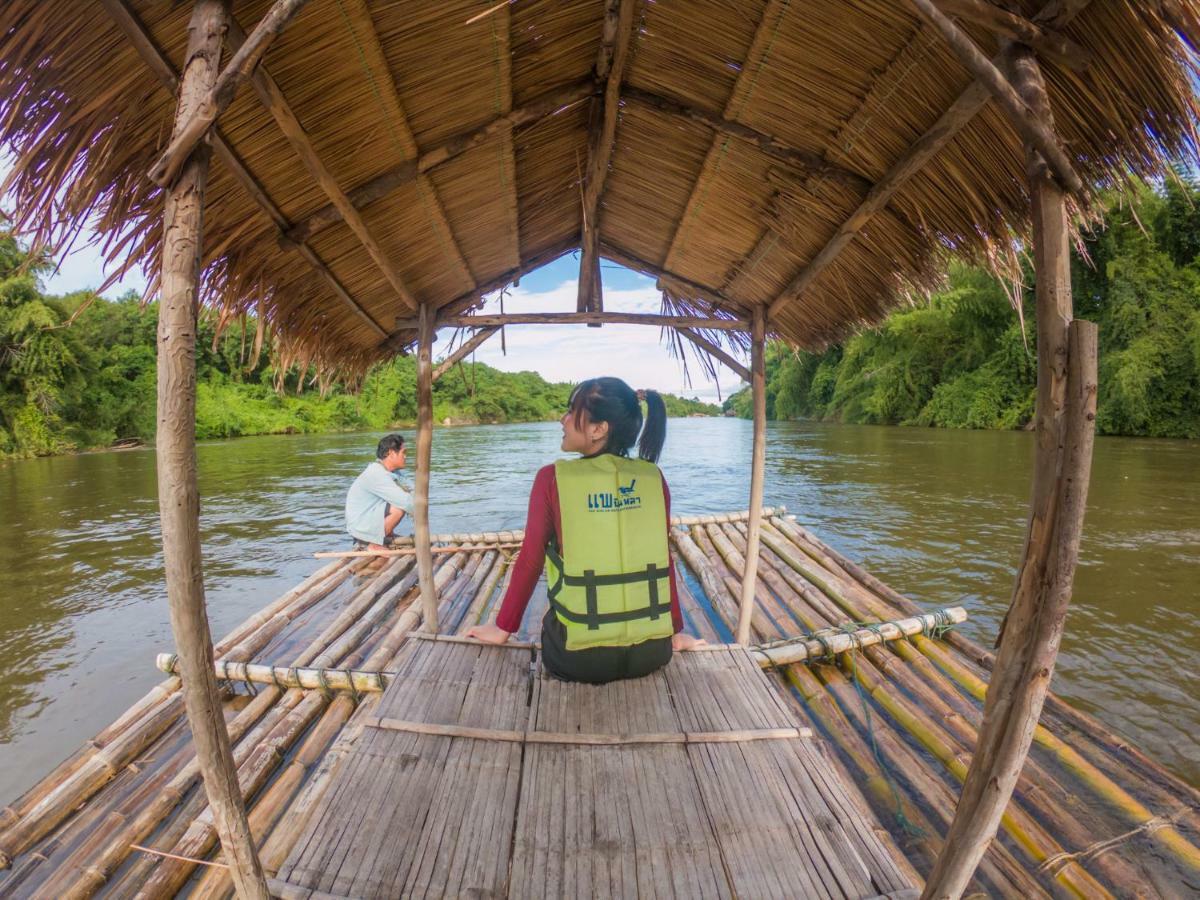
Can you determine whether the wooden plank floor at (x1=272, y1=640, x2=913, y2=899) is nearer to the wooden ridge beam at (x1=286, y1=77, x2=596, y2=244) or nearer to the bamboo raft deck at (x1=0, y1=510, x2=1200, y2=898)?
the bamboo raft deck at (x1=0, y1=510, x2=1200, y2=898)

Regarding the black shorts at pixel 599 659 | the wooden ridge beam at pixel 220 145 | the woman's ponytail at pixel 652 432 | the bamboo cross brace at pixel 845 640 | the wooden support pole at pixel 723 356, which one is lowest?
the bamboo cross brace at pixel 845 640

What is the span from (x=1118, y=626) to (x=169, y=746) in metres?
6.94

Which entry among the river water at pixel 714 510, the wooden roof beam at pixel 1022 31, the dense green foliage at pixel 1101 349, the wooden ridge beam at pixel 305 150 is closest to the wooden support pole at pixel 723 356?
the wooden ridge beam at pixel 305 150

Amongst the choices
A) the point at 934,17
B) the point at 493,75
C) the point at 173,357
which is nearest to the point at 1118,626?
the point at 934,17

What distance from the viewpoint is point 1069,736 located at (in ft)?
8.97

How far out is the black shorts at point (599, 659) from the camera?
88.6 inches

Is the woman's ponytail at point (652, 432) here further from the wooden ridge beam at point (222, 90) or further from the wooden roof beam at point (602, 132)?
the wooden ridge beam at point (222, 90)

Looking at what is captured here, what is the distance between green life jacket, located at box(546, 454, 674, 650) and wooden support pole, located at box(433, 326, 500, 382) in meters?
2.14

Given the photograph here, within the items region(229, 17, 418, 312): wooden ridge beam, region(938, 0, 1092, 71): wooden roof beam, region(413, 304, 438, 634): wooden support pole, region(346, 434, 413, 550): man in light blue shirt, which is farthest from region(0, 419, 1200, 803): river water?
region(938, 0, 1092, 71): wooden roof beam

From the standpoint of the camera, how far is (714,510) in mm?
11266

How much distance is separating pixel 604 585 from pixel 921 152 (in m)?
1.89

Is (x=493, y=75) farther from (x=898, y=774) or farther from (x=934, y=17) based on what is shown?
(x=898, y=774)

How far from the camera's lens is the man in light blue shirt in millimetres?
5816

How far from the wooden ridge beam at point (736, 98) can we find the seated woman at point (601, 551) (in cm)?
123
